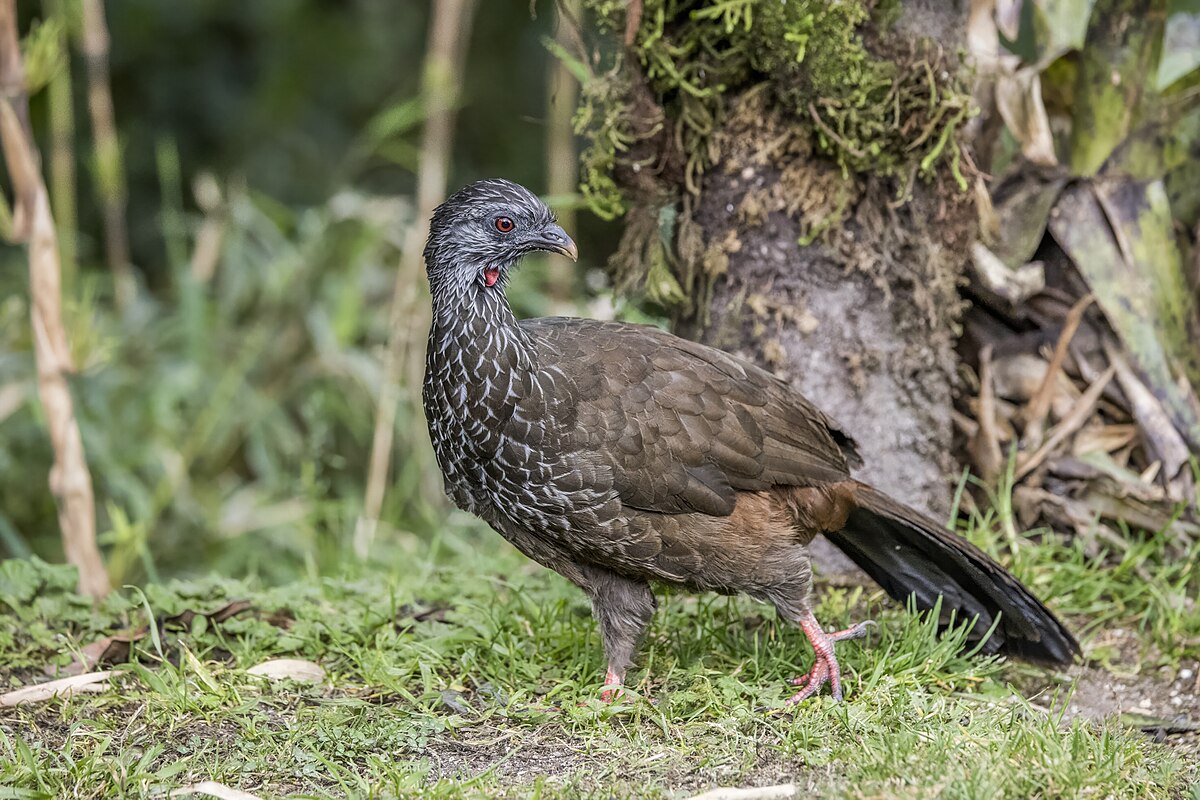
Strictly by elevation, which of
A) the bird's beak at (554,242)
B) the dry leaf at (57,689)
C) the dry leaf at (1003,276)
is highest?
the bird's beak at (554,242)

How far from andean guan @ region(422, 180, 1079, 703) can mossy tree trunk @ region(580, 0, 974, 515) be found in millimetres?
609

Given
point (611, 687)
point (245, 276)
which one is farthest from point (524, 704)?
point (245, 276)

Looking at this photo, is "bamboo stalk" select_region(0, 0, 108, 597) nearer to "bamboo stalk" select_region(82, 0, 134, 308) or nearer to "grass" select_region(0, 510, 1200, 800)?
"grass" select_region(0, 510, 1200, 800)

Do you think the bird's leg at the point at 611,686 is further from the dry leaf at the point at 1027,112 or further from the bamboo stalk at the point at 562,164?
the bamboo stalk at the point at 562,164

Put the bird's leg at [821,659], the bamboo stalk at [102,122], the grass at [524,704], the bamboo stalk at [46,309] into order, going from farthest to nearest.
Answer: the bamboo stalk at [102,122], the bamboo stalk at [46,309], the bird's leg at [821,659], the grass at [524,704]

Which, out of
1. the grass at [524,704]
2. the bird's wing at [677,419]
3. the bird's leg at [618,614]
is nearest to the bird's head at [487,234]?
the bird's wing at [677,419]

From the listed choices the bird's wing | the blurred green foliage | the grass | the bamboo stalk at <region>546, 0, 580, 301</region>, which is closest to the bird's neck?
the bird's wing

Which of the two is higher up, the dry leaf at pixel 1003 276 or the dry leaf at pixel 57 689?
the dry leaf at pixel 1003 276

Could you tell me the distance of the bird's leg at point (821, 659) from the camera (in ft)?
12.0

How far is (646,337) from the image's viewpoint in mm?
3840

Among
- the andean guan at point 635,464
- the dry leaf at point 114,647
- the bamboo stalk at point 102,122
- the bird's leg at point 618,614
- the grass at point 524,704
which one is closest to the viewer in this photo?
the grass at point 524,704

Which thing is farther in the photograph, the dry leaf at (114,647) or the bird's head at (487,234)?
the dry leaf at (114,647)

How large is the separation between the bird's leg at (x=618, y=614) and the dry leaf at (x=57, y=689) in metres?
1.45

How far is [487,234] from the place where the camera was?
3.71m
